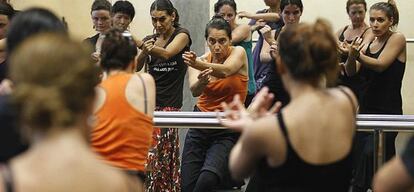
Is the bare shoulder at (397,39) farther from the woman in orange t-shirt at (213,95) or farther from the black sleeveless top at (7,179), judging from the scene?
the black sleeveless top at (7,179)

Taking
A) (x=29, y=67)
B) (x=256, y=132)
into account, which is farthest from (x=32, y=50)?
(x=256, y=132)

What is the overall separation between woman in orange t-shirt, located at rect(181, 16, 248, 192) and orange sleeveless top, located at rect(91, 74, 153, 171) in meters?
1.99

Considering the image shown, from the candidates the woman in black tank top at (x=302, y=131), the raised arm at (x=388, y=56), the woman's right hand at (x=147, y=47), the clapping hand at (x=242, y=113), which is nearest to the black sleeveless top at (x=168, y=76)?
the woman's right hand at (x=147, y=47)

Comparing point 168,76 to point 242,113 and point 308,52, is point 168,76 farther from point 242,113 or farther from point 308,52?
point 308,52

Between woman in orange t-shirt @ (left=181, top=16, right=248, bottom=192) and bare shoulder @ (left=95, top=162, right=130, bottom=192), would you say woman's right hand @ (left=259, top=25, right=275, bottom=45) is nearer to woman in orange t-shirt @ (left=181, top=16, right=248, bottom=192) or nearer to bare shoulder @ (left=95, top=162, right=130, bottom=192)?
woman in orange t-shirt @ (left=181, top=16, right=248, bottom=192)

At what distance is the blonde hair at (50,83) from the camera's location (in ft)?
7.07

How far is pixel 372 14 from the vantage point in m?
6.40

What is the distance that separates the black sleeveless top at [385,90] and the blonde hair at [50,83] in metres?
4.33

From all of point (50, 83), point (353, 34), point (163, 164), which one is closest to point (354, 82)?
point (353, 34)

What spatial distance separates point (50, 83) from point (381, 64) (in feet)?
14.3

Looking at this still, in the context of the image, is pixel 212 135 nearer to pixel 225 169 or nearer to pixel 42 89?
pixel 225 169

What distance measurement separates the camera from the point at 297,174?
9.83 ft

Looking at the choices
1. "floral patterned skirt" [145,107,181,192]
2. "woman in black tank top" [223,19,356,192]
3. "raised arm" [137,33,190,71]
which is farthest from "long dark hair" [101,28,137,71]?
"raised arm" [137,33,190,71]

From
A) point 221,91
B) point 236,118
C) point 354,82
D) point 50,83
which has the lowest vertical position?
point 354,82
